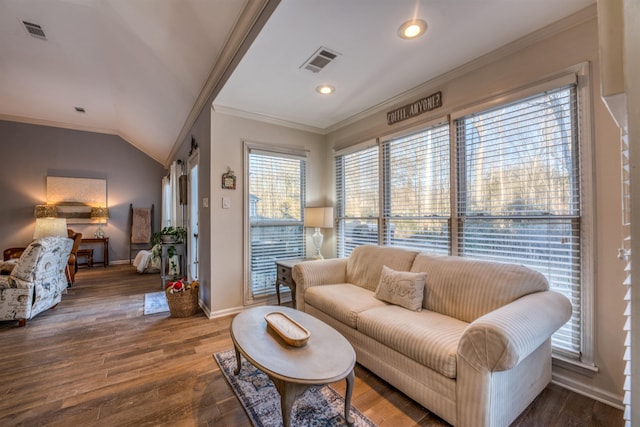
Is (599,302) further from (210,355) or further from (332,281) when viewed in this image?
(210,355)

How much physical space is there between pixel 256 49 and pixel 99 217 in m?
6.37

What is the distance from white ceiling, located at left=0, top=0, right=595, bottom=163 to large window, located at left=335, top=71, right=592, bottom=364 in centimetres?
54

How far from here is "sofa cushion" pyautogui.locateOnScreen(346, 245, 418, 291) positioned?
8.31 feet

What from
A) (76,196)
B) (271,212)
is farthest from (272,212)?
(76,196)

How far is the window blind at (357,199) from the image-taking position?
10.9 feet

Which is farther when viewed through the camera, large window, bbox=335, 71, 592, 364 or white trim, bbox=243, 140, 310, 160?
white trim, bbox=243, 140, 310, 160

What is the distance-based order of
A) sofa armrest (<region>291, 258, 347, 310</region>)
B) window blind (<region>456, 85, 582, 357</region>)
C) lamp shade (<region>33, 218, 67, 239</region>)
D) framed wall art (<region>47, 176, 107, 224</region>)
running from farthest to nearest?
framed wall art (<region>47, 176, 107, 224</region>), lamp shade (<region>33, 218, 67, 239</region>), sofa armrest (<region>291, 258, 347, 310</region>), window blind (<region>456, 85, 582, 357</region>)

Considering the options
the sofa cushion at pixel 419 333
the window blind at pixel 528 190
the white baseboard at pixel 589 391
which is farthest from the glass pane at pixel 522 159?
the white baseboard at pixel 589 391

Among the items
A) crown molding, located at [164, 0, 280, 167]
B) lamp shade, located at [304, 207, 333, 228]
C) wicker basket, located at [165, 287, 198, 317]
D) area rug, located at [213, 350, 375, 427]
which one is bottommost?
area rug, located at [213, 350, 375, 427]

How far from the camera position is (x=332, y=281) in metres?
2.88

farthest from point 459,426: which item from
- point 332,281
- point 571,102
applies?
point 571,102

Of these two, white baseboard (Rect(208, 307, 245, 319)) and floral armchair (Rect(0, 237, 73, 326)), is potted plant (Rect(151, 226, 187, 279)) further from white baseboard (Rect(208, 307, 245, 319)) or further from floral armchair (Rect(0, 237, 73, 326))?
white baseboard (Rect(208, 307, 245, 319))

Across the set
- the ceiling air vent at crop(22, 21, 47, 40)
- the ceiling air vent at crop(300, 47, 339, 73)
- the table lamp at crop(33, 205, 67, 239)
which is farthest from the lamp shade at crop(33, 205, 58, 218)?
the ceiling air vent at crop(300, 47, 339, 73)

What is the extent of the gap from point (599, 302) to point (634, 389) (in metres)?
1.84
